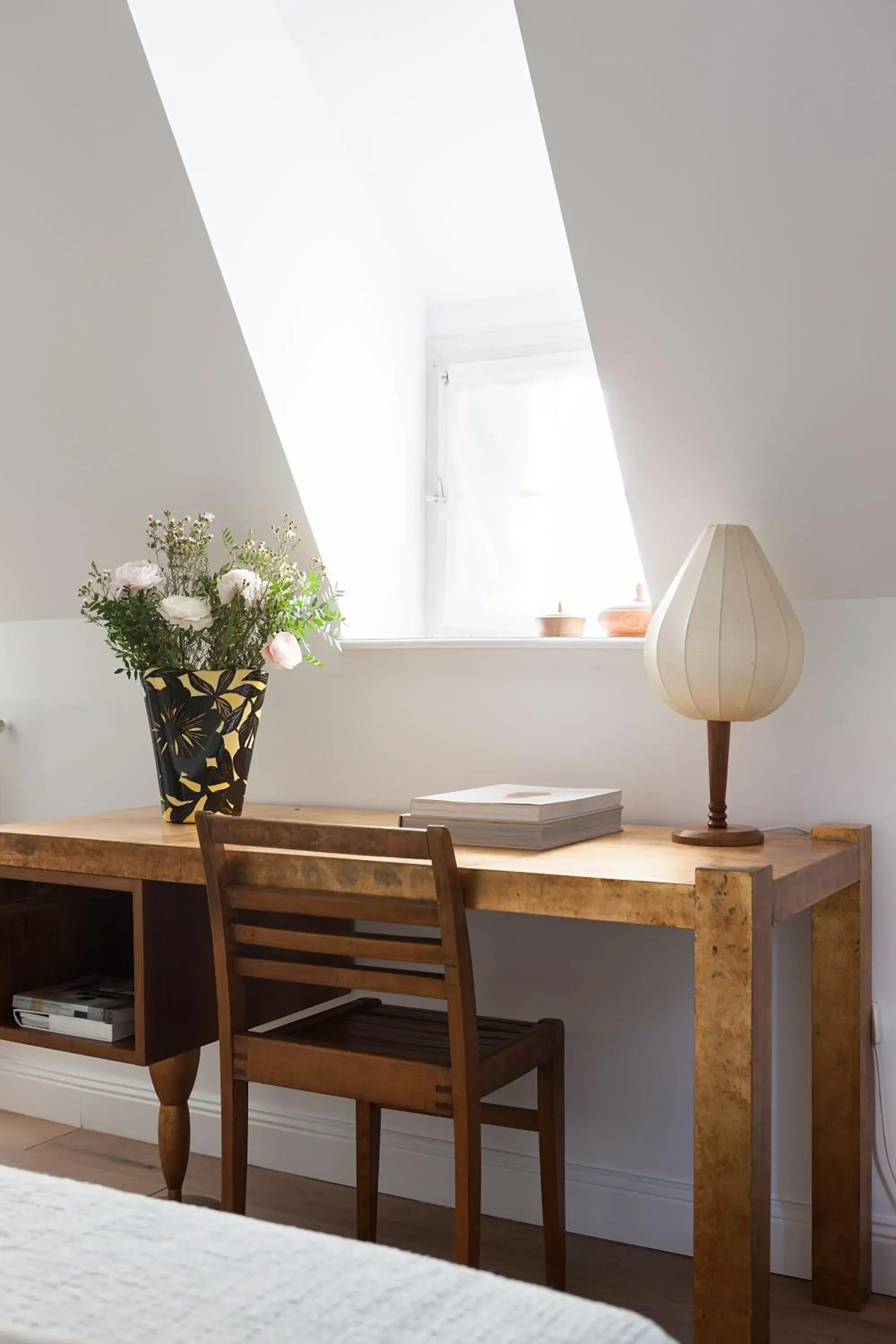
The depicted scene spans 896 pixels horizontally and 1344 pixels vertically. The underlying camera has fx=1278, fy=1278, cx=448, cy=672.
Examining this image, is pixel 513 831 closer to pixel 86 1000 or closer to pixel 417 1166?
pixel 86 1000

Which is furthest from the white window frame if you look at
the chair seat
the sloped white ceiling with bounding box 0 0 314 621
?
the chair seat

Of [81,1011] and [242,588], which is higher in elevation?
[242,588]

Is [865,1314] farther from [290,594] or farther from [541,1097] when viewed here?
[290,594]

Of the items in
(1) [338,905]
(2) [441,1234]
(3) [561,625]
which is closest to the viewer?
(1) [338,905]

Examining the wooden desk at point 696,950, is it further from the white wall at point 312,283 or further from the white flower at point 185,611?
the white wall at point 312,283

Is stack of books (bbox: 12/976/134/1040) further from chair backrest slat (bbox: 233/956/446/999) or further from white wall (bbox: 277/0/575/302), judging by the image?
white wall (bbox: 277/0/575/302)

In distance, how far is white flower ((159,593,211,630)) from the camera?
2178 mm

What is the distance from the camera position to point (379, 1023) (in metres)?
2.03

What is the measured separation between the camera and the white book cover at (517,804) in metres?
1.90

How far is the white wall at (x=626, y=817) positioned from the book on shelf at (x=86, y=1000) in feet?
1.79

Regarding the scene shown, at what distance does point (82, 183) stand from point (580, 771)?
1.39 m

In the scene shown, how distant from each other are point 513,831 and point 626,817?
48 centimetres

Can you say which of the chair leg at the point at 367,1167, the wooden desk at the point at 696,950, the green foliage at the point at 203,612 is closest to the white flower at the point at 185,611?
the green foliage at the point at 203,612

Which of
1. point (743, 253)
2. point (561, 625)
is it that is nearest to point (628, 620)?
point (561, 625)
